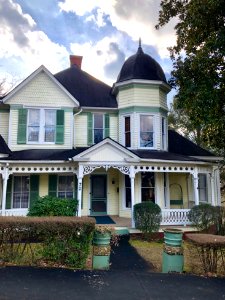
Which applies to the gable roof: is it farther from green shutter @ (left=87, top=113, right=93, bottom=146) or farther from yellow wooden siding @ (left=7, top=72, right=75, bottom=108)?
green shutter @ (left=87, top=113, right=93, bottom=146)

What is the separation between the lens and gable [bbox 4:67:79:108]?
14328 mm

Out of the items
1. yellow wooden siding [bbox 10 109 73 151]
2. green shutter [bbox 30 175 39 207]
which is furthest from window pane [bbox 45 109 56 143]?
green shutter [bbox 30 175 39 207]

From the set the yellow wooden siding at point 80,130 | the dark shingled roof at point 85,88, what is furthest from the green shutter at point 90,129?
the dark shingled roof at point 85,88

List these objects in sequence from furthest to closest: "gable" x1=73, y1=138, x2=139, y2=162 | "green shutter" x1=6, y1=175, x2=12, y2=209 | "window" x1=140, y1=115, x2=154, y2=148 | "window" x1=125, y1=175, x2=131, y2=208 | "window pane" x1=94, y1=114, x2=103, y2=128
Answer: "window pane" x1=94, y1=114, x2=103, y2=128 → "window" x1=140, y1=115, x2=154, y2=148 → "window" x1=125, y1=175, x2=131, y2=208 → "green shutter" x1=6, y1=175, x2=12, y2=209 → "gable" x1=73, y1=138, x2=139, y2=162

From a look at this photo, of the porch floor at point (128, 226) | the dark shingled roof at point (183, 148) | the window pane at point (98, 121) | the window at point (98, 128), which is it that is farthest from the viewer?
the dark shingled roof at point (183, 148)

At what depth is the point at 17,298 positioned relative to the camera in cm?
429

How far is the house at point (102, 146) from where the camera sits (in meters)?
13.0

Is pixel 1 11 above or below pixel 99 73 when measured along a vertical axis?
above

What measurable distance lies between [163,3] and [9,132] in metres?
10.7

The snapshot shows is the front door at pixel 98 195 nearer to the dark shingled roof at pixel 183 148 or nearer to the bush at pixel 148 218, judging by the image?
the bush at pixel 148 218

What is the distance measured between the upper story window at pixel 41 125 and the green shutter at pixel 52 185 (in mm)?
2039

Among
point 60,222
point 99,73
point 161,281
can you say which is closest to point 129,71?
point 99,73

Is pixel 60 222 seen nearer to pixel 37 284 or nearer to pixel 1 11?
pixel 37 284

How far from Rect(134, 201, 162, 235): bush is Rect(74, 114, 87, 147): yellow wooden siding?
564cm
